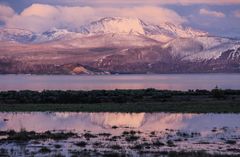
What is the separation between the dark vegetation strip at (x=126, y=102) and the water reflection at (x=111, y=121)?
4.43m

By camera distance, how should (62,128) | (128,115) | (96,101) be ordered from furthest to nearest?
1. (96,101)
2. (128,115)
3. (62,128)

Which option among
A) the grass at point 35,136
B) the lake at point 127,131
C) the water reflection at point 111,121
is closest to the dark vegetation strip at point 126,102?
the lake at point 127,131

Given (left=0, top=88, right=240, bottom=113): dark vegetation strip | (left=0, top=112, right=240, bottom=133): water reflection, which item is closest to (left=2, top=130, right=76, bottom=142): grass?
(left=0, top=112, right=240, bottom=133): water reflection

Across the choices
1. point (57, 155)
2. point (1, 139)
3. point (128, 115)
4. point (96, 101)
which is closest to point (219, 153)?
Result: point (57, 155)

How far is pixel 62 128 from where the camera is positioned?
36.0m

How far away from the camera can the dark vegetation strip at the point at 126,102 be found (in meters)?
52.1

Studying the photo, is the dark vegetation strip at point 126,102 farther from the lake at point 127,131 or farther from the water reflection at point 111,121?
the water reflection at point 111,121

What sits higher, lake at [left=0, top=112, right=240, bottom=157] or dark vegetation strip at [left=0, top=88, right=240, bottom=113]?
dark vegetation strip at [left=0, top=88, right=240, bottom=113]

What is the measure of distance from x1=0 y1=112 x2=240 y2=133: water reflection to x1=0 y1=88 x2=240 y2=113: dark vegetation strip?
443 cm

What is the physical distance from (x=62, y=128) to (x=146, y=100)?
2865cm

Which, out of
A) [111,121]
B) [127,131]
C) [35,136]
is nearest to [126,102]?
[111,121]

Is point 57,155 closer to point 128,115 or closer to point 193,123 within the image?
point 193,123

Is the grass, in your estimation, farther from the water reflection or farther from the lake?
the water reflection

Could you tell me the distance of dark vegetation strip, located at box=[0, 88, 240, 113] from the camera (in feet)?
171
